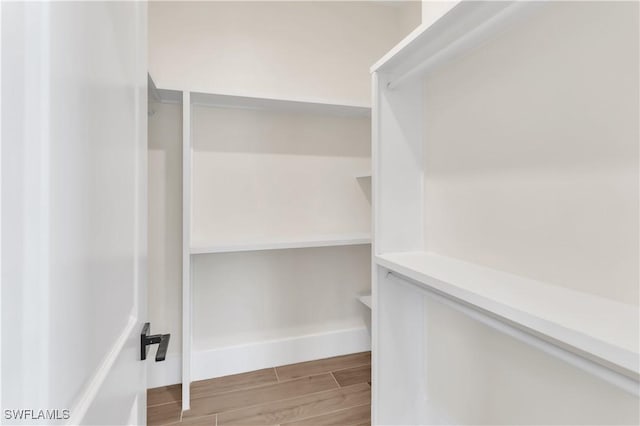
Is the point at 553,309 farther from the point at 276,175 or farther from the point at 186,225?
the point at 276,175

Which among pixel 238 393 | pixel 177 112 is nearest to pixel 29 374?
pixel 238 393

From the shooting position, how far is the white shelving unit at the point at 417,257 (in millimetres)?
786

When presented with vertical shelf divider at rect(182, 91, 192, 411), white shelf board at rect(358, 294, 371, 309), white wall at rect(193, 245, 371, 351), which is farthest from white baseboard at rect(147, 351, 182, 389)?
white shelf board at rect(358, 294, 371, 309)

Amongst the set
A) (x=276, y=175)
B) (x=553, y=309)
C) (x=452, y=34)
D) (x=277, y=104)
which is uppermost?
(x=277, y=104)

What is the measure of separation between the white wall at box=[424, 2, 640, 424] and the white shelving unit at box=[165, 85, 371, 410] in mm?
812

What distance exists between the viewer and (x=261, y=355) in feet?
6.46

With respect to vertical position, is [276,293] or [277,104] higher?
[277,104]

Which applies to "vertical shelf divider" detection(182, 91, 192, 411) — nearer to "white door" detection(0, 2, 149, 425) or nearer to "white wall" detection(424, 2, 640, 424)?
"white door" detection(0, 2, 149, 425)

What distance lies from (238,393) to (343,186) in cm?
145

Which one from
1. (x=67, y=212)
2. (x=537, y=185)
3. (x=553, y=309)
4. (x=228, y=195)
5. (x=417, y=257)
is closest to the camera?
(x=67, y=212)

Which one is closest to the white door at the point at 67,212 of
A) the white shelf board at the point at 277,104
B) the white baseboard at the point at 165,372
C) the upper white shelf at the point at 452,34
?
the upper white shelf at the point at 452,34

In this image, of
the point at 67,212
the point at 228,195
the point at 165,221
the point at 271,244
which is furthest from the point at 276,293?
the point at 67,212

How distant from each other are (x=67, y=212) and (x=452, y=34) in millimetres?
1021

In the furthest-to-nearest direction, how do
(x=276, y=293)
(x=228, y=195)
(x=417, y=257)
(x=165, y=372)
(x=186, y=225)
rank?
(x=276, y=293)
(x=228, y=195)
(x=165, y=372)
(x=186, y=225)
(x=417, y=257)
